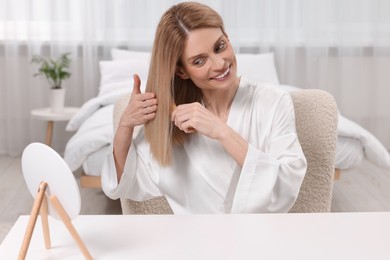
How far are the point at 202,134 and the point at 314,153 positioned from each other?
0.30 metres

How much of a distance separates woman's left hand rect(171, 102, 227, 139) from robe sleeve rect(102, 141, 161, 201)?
0.64ft

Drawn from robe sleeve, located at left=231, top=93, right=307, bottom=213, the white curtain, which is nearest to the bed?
the white curtain

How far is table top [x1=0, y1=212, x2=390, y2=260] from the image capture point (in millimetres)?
1118

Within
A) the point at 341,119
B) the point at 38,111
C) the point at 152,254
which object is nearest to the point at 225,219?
the point at 152,254

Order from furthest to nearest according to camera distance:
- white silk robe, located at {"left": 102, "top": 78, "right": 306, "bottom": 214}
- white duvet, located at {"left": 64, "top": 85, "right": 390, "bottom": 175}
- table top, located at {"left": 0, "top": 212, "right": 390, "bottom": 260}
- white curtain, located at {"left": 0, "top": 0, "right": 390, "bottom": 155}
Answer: white curtain, located at {"left": 0, "top": 0, "right": 390, "bottom": 155}, white duvet, located at {"left": 64, "top": 85, "right": 390, "bottom": 175}, white silk robe, located at {"left": 102, "top": 78, "right": 306, "bottom": 214}, table top, located at {"left": 0, "top": 212, "right": 390, "bottom": 260}

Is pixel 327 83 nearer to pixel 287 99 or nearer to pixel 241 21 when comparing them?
pixel 241 21

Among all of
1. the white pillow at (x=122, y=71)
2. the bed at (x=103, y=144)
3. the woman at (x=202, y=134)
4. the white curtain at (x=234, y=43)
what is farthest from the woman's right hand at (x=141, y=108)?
the white curtain at (x=234, y=43)

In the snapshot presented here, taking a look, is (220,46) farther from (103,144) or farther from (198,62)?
(103,144)

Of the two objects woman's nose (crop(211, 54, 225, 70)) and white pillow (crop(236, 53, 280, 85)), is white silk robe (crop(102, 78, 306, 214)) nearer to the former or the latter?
woman's nose (crop(211, 54, 225, 70))

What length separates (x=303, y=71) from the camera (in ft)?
16.2

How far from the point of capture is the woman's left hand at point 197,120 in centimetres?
151

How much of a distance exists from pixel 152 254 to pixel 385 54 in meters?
4.11

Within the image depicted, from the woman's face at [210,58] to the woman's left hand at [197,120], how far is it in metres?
0.09

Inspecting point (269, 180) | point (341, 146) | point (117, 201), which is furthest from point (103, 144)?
point (269, 180)
